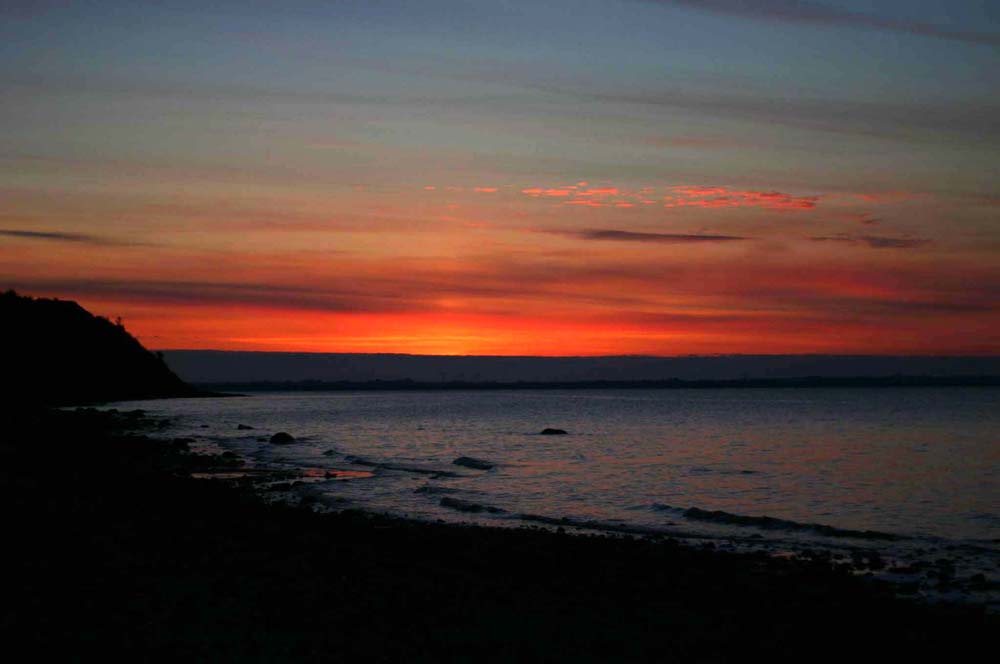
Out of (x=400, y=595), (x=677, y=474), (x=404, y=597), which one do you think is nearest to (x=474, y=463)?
(x=677, y=474)

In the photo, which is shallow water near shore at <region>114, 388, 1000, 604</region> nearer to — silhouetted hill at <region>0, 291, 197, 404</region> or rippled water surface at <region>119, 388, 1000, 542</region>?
rippled water surface at <region>119, 388, 1000, 542</region>

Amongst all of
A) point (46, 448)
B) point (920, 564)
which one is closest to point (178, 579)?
point (920, 564)

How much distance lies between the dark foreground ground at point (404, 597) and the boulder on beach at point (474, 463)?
69.6 feet

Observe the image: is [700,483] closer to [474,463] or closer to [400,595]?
[474,463]

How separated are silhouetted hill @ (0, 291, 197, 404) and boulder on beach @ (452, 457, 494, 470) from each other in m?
82.2

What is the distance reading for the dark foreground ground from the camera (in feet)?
35.0

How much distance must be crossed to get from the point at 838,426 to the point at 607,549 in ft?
234

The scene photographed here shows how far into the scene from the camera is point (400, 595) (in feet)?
43.7

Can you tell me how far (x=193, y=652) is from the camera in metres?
9.88

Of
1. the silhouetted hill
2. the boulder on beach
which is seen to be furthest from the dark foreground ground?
the silhouetted hill

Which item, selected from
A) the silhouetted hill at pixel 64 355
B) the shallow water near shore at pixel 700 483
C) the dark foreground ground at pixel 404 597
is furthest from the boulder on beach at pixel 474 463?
the silhouetted hill at pixel 64 355

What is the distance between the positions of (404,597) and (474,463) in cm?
3049

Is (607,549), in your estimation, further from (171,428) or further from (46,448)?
(171,428)

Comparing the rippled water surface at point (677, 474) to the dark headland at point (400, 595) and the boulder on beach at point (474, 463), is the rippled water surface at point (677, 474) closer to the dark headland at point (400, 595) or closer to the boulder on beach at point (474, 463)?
the boulder on beach at point (474, 463)
